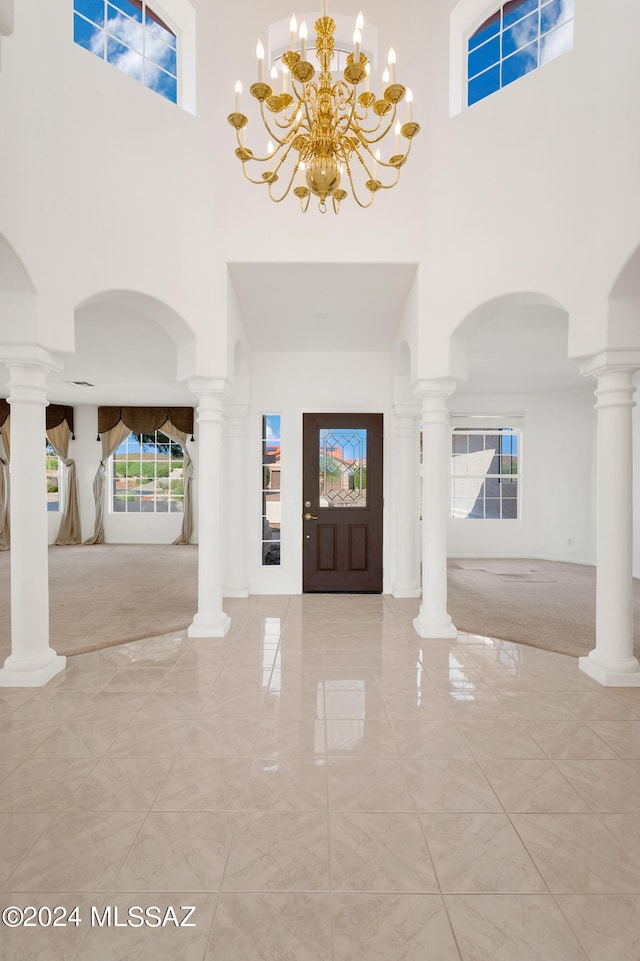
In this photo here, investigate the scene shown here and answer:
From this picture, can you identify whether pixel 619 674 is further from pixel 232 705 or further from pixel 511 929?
pixel 232 705

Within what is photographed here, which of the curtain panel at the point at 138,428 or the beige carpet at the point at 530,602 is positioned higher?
the curtain panel at the point at 138,428

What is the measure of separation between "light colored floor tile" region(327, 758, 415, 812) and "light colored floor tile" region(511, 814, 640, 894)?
505mm

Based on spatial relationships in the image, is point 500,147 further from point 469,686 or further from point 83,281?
point 469,686

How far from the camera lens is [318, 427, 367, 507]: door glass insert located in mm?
6781

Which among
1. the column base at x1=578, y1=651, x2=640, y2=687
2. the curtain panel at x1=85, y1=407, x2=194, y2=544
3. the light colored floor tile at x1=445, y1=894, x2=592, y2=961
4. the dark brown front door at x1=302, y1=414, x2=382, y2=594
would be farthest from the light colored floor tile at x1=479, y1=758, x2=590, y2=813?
the curtain panel at x1=85, y1=407, x2=194, y2=544

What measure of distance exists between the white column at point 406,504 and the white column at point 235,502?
1924 mm

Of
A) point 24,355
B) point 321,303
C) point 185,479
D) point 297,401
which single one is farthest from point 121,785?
point 185,479

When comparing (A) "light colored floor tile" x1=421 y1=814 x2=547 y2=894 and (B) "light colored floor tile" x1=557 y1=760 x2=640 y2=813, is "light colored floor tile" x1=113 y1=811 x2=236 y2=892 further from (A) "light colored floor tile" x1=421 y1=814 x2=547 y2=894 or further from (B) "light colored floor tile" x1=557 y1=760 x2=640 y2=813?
(B) "light colored floor tile" x1=557 y1=760 x2=640 y2=813

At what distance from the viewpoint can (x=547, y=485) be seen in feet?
32.8

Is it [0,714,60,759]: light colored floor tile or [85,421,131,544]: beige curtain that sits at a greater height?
[85,421,131,544]: beige curtain

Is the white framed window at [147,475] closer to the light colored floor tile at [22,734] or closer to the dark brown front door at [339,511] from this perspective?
the dark brown front door at [339,511]

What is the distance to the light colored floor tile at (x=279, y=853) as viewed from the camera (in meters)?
1.89

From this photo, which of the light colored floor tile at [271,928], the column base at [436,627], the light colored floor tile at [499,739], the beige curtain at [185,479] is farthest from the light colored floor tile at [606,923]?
the beige curtain at [185,479]

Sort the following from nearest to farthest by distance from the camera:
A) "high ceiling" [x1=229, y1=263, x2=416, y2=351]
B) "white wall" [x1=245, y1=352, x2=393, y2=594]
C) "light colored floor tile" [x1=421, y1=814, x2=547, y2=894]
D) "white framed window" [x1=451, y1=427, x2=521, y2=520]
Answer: "light colored floor tile" [x1=421, y1=814, x2=547, y2=894], "high ceiling" [x1=229, y1=263, x2=416, y2=351], "white wall" [x1=245, y1=352, x2=393, y2=594], "white framed window" [x1=451, y1=427, x2=521, y2=520]
